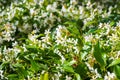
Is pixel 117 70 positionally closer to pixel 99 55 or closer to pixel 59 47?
pixel 99 55

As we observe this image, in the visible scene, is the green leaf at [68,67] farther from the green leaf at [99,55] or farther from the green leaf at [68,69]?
the green leaf at [99,55]

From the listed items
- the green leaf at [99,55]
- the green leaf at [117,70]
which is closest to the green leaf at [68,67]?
the green leaf at [99,55]

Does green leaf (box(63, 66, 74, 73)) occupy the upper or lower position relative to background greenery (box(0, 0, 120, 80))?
lower

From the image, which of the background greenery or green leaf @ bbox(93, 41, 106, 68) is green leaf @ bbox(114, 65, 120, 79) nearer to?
the background greenery

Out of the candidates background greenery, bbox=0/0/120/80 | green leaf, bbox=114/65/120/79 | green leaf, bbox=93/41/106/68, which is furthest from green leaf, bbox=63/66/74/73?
green leaf, bbox=114/65/120/79

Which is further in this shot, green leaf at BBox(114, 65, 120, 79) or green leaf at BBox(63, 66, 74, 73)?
green leaf at BBox(63, 66, 74, 73)

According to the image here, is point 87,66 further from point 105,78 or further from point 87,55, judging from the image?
point 105,78

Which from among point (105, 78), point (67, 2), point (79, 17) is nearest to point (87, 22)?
point (79, 17)

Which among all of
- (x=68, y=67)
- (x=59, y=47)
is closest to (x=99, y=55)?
(x=68, y=67)

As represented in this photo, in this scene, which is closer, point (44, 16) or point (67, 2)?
point (44, 16)
